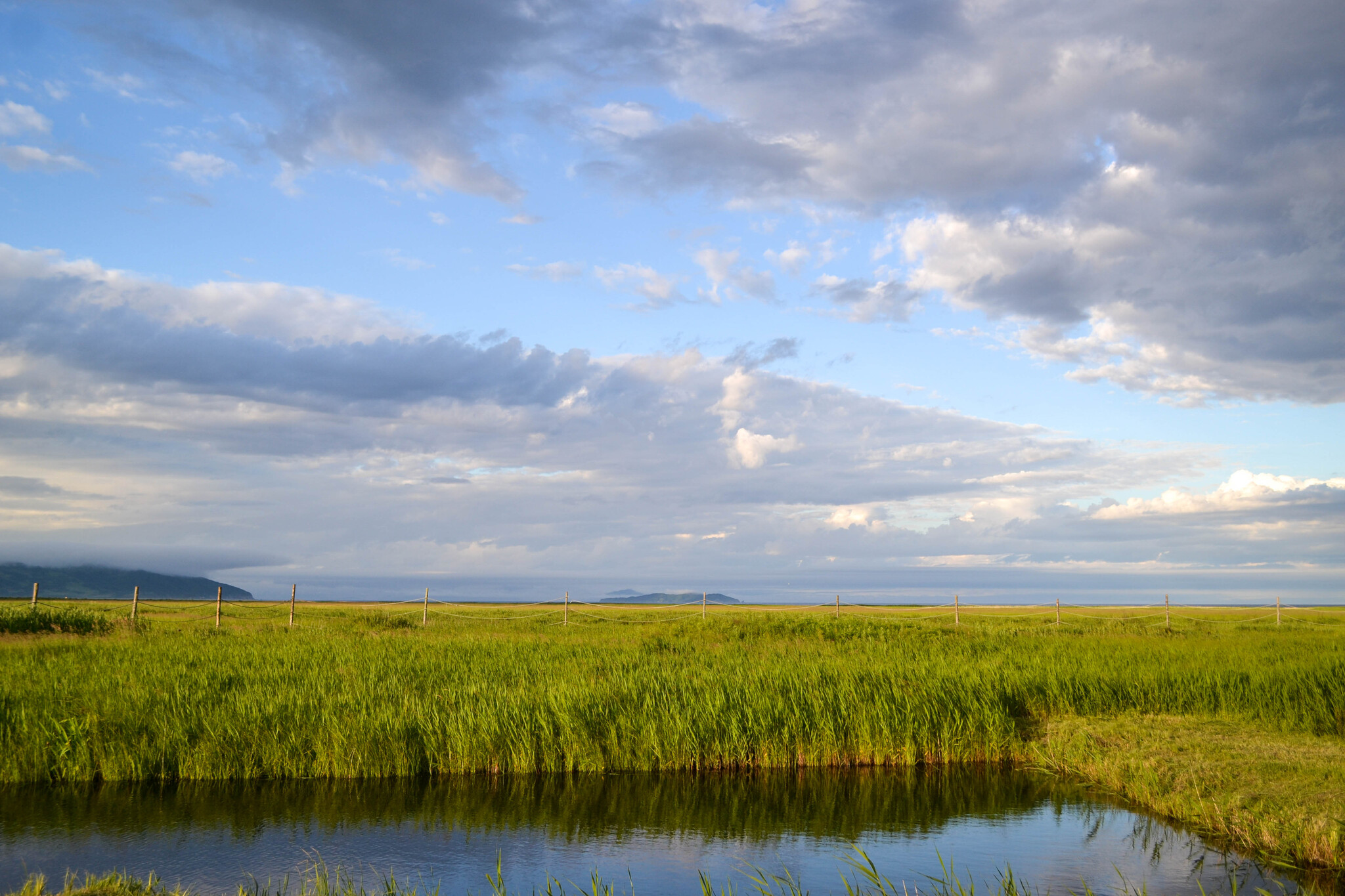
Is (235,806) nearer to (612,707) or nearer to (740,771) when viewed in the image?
(612,707)

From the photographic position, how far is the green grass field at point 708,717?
9617 mm

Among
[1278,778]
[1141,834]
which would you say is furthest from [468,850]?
[1278,778]

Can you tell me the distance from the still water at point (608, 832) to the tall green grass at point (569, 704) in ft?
1.60

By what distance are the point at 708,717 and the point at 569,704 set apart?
2.04 meters

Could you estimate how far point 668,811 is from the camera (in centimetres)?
908

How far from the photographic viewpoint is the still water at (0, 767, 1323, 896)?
707 centimetres

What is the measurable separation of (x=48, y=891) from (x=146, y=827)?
212 cm

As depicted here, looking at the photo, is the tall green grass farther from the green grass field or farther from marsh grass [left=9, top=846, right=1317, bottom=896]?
marsh grass [left=9, top=846, right=1317, bottom=896]

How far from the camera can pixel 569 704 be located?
11.7m

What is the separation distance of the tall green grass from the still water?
49 cm

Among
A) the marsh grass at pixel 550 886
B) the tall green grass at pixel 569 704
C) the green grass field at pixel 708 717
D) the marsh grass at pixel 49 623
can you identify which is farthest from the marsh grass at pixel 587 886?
the marsh grass at pixel 49 623

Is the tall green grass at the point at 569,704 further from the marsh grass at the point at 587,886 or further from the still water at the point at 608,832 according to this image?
the marsh grass at the point at 587,886

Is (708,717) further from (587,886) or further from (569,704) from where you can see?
(587,886)

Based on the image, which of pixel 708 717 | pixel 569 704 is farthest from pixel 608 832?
pixel 569 704
